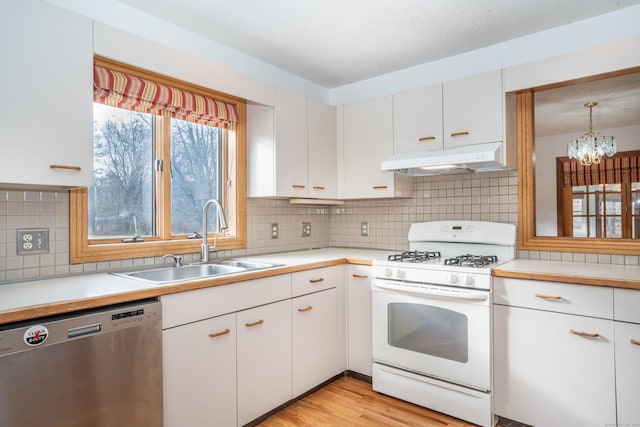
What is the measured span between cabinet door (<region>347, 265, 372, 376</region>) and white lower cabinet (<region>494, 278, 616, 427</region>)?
81 centimetres

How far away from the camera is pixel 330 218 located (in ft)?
11.7

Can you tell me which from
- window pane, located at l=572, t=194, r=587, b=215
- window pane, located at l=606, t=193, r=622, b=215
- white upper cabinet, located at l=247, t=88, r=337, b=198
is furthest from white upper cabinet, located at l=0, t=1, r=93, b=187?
window pane, located at l=606, t=193, r=622, b=215

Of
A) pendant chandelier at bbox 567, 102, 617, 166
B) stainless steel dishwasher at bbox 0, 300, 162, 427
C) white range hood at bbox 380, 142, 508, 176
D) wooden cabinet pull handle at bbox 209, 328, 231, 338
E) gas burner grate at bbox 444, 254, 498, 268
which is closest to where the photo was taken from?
stainless steel dishwasher at bbox 0, 300, 162, 427

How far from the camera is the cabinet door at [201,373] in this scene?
1.68 metres

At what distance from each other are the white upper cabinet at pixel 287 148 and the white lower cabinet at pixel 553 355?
147 cm

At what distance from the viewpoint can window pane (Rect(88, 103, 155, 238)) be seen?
210 cm

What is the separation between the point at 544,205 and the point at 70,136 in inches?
142

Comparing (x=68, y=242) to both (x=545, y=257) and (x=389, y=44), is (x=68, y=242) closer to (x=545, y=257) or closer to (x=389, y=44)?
(x=389, y=44)

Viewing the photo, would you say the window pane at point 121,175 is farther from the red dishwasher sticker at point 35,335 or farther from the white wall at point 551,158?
the white wall at point 551,158

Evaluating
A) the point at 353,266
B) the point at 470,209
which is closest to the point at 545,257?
the point at 470,209

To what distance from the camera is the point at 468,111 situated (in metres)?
2.50

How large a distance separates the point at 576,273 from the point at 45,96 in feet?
8.39

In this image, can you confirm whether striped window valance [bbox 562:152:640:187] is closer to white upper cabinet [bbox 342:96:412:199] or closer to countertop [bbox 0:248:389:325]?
white upper cabinet [bbox 342:96:412:199]

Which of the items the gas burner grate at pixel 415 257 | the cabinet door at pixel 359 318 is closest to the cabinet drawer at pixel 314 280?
the cabinet door at pixel 359 318
